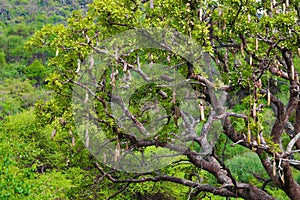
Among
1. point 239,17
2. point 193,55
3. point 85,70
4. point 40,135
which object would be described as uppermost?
point 239,17

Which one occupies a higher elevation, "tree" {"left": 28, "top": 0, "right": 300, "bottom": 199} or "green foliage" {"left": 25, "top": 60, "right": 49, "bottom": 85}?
"tree" {"left": 28, "top": 0, "right": 300, "bottom": 199}

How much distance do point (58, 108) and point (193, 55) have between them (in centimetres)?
245

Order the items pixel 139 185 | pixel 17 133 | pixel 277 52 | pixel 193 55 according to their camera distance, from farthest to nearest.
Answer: pixel 17 133 < pixel 139 185 < pixel 277 52 < pixel 193 55

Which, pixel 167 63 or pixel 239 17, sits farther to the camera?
pixel 167 63

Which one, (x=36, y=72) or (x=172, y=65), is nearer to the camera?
(x=172, y=65)

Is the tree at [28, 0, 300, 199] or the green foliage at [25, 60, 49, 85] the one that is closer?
the tree at [28, 0, 300, 199]

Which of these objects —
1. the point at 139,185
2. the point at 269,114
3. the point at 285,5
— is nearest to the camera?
the point at 285,5

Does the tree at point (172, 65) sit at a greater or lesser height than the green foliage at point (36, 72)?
greater

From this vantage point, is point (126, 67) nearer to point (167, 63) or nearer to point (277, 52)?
point (167, 63)

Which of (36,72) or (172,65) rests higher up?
(172,65)

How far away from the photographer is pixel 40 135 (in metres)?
14.7

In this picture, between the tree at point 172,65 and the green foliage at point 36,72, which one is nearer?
the tree at point 172,65

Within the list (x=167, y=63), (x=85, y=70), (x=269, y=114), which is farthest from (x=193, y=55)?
(x=269, y=114)

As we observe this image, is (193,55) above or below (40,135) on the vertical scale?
above
